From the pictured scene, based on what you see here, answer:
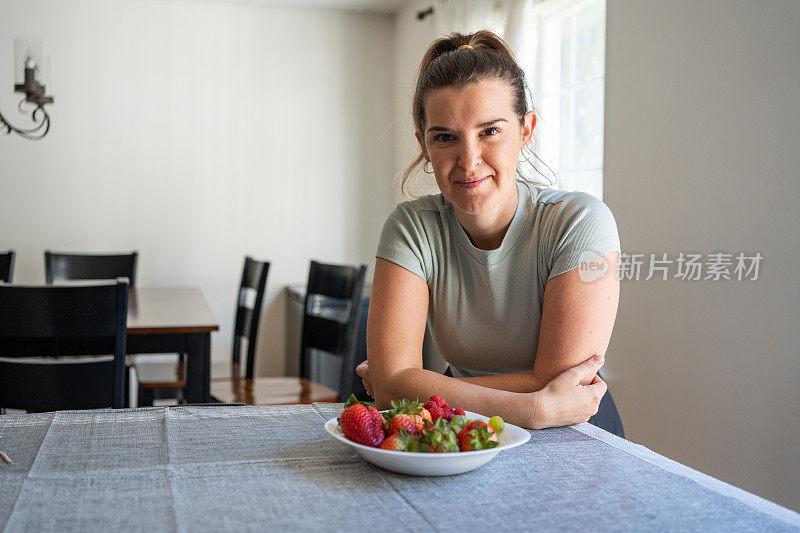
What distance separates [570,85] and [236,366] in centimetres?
194

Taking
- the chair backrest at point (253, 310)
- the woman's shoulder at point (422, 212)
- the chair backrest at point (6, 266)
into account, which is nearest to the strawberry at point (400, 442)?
the woman's shoulder at point (422, 212)

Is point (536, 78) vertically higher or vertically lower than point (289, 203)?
higher

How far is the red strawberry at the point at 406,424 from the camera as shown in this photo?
881 millimetres

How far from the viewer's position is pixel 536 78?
292cm

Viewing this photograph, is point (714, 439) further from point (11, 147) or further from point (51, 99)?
point (11, 147)

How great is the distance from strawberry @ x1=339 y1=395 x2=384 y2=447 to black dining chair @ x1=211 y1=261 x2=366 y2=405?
161 centimetres

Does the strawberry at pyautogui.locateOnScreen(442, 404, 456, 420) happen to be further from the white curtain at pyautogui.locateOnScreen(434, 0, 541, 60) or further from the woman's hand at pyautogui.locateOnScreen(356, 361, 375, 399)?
the white curtain at pyautogui.locateOnScreen(434, 0, 541, 60)

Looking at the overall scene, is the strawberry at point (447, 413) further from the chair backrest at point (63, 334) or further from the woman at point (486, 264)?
the chair backrest at point (63, 334)

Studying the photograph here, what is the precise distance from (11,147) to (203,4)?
1.38m

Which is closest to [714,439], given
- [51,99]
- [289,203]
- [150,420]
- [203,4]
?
[150,420]

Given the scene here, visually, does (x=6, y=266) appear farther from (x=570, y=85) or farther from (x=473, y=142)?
(x=473, y=142)

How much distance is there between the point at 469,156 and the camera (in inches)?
50.7

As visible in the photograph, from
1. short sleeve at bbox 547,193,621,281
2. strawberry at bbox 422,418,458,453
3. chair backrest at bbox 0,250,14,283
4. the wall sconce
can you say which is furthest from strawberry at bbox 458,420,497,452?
chair backrest at bbox 0,250,14,283

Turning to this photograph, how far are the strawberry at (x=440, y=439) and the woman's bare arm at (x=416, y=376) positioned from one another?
28cm
